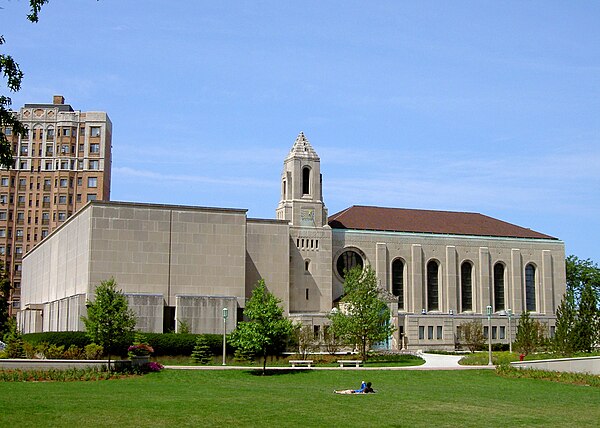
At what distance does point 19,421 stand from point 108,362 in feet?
63.3

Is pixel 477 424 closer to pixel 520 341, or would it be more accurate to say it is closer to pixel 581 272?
pixel 520 341

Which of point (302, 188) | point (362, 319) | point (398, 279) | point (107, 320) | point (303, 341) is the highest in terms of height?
point (302, 188)

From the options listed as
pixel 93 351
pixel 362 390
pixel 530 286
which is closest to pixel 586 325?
pixel 362 390

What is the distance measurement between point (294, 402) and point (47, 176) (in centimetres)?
11198

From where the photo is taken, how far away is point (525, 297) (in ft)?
310

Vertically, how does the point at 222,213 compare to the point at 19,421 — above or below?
above

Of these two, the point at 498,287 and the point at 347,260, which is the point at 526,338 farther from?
the point at 498,287

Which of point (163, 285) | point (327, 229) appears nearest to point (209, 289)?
point (163, 285)

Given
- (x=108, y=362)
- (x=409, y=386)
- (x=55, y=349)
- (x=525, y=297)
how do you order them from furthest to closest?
(x=525, y=297) < (x=55, y=349) < (x=108, y=362) < (x=409, y=386)

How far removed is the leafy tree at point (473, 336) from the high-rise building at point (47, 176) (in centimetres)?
7119

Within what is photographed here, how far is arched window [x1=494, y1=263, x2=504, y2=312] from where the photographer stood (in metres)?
93.8

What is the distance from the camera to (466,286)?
306 ft

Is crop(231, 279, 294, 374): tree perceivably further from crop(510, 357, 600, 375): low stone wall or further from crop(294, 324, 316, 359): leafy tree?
crop(294, 324, 316, 359): leafy tree

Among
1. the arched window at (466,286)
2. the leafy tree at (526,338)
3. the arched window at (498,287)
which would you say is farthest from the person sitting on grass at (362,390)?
the arched window at (498,287)
